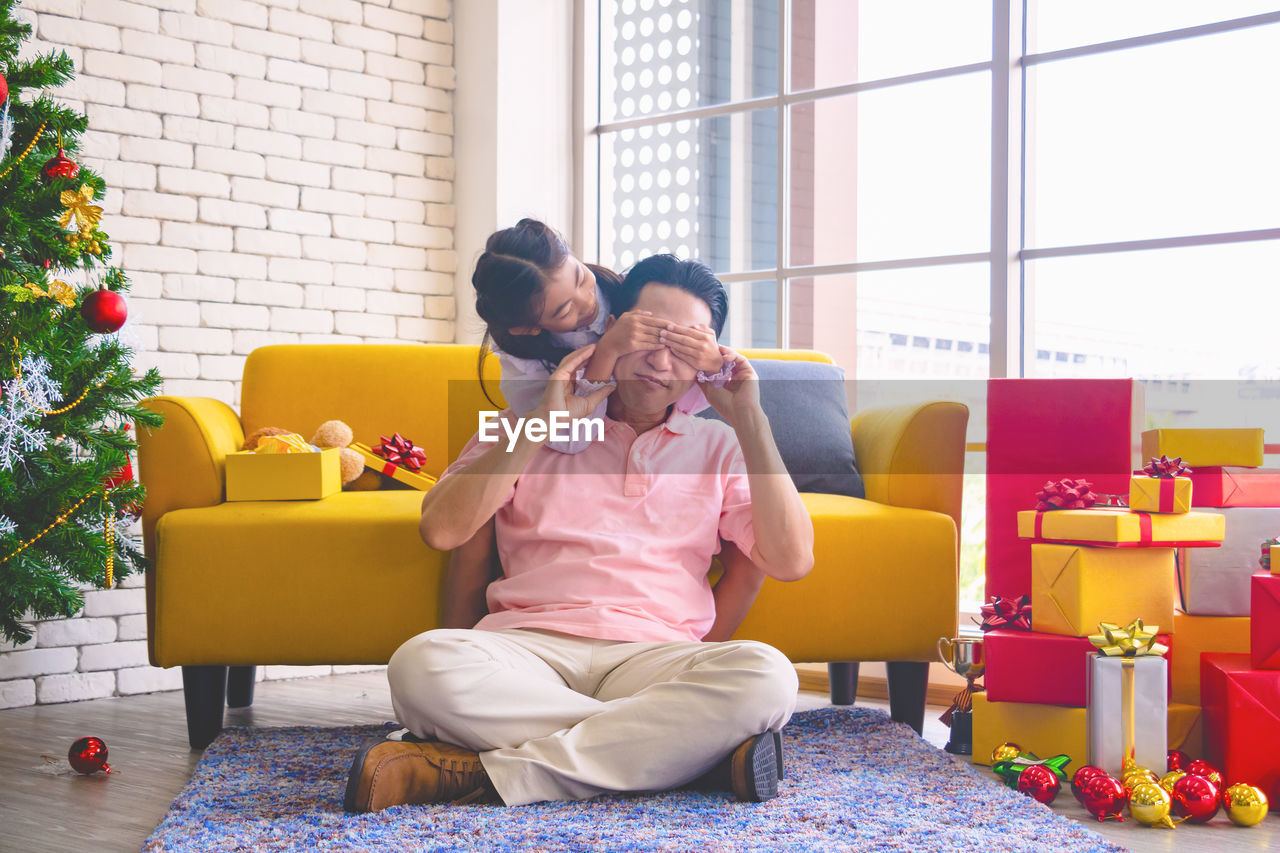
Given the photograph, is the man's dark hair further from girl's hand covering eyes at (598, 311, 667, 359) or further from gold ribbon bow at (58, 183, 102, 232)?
gold ribbon bow at (58, 183, 102, 232)

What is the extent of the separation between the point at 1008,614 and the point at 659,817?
31.7 inches

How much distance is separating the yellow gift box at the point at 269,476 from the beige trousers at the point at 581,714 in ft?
2.07

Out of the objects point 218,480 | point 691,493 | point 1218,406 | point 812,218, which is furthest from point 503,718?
point 812,218

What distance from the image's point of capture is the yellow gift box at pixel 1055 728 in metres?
1.91

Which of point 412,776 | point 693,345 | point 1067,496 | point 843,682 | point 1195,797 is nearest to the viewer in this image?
point 412,776

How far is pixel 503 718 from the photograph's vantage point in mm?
1583

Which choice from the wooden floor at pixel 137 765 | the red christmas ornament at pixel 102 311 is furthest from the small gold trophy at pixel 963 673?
the red christmas ornament at pixel 102 311

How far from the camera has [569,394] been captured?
183cm

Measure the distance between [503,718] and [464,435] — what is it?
3.57 feet

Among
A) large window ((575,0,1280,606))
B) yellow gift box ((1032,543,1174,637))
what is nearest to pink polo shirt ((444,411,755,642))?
yellow gift box ((1032,543,1174,637))

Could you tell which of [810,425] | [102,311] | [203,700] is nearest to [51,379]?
[102,311]

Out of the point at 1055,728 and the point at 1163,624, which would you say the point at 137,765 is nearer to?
the point at 1055,728

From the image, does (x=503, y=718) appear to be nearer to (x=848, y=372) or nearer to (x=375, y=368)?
(x=375, y=368)

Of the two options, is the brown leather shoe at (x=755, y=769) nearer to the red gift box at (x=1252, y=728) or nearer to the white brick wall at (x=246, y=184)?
the red gift box at (x=1252, y=728)
